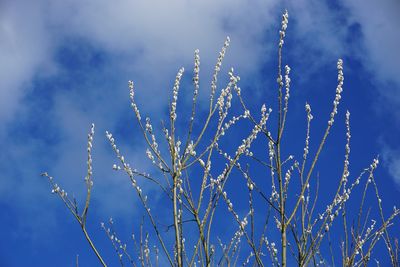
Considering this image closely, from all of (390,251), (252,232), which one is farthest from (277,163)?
(390,251)

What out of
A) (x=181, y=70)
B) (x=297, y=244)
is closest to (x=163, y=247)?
(x=297, y=244)

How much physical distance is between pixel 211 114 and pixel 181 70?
0.85 m

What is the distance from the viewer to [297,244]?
3.07 m

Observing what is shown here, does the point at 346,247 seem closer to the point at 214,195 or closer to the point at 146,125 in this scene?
the point at 214,195

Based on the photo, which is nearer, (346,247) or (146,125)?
(346,247)

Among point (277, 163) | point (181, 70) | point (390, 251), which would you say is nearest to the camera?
point (277, 163)

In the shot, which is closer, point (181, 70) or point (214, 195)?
point (214, 195)

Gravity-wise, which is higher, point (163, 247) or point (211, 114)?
point (211, 114)

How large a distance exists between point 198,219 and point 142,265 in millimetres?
601

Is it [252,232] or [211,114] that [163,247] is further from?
[211,114]

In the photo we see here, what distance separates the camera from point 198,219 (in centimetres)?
323

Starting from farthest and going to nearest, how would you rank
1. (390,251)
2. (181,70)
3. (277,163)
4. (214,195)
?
(181,70), (390,251), (214,195), (277,163)

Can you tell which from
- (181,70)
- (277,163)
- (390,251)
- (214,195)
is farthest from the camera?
(181,70)

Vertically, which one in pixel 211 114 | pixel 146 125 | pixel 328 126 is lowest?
pixel 328 126
